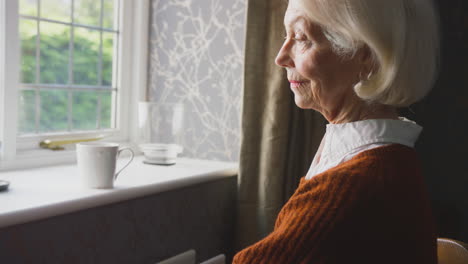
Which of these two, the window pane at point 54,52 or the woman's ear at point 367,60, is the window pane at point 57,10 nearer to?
the window pane at point 54,52

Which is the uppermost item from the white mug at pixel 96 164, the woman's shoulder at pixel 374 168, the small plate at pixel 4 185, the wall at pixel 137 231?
the woman's shoulder at pixel 374 168

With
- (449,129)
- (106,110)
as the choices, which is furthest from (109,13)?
(449,129)

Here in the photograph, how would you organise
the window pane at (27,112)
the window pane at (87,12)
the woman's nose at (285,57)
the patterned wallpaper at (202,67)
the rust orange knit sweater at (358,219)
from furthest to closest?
the patterned wallpaper at (202,67) → the window pane at (87,12) → the window pane at (27,112) → the woman's nose at (285,57) → the rust orange knit sweater at (358,219)

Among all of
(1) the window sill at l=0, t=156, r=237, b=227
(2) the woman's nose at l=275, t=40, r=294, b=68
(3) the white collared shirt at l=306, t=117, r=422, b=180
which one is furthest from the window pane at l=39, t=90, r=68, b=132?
(3) the white collared shirt at l=306, t=117, r=422, b=180

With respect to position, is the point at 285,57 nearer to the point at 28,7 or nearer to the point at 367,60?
the point at 367,60

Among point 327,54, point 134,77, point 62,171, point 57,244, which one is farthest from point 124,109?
point 327,54

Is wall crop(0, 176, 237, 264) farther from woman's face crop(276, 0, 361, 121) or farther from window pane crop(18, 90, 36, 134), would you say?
woman's face crop(276, 0, 361, 121)

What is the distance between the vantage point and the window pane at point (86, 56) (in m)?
1.94

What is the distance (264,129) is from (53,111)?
77 cm

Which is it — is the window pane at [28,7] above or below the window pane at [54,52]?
above

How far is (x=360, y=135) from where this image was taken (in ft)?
3.00

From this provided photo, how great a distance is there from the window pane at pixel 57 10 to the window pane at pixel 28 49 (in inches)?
2.6

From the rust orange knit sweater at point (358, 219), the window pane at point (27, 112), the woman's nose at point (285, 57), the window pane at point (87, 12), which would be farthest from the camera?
the window pane at point (87, 12)

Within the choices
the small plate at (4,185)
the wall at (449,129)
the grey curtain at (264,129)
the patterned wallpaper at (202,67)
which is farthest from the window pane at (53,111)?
the wall at (449,129)
